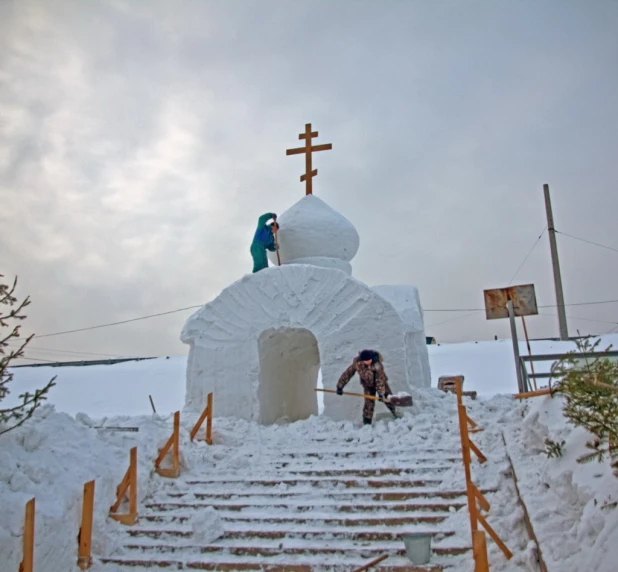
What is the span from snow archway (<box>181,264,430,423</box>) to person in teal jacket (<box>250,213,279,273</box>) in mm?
1073

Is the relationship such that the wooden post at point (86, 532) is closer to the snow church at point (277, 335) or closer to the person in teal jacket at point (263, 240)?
the snow church at point (277, 335)

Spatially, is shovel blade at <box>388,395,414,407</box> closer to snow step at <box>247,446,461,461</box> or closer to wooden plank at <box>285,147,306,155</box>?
snow step at <box>247,446,461,461</box>

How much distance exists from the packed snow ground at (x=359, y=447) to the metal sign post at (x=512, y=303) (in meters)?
1.40

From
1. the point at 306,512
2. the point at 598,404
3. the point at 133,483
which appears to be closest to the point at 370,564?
the point at 306,512

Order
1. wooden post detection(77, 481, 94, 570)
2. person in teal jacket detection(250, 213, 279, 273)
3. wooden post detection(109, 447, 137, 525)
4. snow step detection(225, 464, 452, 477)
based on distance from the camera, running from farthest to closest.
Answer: person in teal jacket detection(250, 213, 279, 273) < snow step detection(225, 464, 452, 477) < wooden post detection(109, 447, 137, 525) < wooden post detection(77, 481, 94, 570)

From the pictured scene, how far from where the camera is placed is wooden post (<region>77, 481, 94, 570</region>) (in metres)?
4.95

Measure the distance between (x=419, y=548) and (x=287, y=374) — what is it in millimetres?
7167

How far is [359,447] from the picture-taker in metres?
7.30

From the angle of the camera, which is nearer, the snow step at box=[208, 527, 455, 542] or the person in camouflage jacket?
the snow step at box=[208, 527, 455, 542]

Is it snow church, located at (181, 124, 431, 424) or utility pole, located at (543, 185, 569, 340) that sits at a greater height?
utility pole, located at (543, 185, 569, 340)

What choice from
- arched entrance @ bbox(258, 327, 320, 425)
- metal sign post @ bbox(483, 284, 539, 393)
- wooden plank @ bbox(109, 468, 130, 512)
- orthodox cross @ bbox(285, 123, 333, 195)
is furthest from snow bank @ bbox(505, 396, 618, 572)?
orthodox cross @ bbox(285, 123, 333, 195)

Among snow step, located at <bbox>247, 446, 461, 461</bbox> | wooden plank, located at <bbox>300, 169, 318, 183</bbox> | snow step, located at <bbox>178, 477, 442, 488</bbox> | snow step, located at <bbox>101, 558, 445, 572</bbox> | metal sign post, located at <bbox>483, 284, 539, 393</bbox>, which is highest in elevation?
wooden plank, located at <bbox>300, 169, 318, 183</bbox>

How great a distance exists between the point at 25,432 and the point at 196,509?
1.95m

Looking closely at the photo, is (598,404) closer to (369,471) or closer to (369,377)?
(369,471)
